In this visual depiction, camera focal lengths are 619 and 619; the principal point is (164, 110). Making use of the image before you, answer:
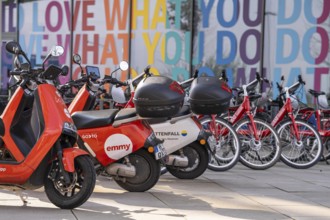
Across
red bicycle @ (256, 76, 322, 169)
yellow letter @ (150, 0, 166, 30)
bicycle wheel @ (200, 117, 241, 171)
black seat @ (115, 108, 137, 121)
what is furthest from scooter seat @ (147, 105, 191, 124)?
yellow letter @ (150, 0, 166, 30)

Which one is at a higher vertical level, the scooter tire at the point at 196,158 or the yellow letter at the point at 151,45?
the yellow letter at the point at 151,45

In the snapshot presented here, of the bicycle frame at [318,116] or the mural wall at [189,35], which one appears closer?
the bicycle frame at [318,116]

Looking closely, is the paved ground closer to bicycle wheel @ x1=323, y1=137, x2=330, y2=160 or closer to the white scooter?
the white scooter

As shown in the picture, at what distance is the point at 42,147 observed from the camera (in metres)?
5.39

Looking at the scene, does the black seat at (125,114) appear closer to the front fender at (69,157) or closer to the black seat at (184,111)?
the black seat at (184,111)

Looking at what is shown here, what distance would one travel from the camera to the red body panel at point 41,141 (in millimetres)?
5383

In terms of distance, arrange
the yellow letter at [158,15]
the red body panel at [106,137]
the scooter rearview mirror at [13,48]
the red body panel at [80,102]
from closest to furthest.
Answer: the scooter rearview mirror at [13,48] < the red body panel at [106,137] < the red body panel at [80,102] < the yellow letter at [158,15]

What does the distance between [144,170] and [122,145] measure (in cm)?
38

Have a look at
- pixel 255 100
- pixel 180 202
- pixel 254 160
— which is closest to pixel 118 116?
pixel 180 202

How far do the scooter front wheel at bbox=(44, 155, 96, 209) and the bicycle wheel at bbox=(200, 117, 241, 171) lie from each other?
3.08m

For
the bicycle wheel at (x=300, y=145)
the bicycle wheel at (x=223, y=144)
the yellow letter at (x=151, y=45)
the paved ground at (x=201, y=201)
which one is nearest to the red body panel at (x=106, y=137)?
the paved ground at (x=201, y=201)

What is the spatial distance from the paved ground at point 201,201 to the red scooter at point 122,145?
23cm

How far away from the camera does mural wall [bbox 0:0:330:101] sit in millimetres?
12047

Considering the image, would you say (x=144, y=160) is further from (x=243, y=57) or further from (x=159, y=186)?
(x=243, y=57)
